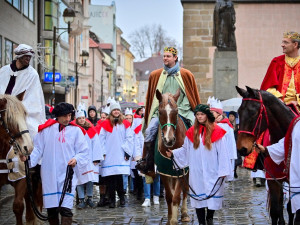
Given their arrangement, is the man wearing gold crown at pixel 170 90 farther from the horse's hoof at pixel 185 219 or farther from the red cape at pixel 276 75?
the red cape at pixel 276 75

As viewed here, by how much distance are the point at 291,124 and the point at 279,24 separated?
26791 mm

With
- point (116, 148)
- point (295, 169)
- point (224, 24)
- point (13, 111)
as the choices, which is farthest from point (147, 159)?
point (224, 24)

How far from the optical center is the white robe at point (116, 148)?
14000 millimetres

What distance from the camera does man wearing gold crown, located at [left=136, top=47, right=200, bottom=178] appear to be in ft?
34.3

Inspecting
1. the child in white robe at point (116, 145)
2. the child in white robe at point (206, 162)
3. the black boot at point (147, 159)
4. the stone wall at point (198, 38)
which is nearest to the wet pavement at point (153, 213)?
the child in white robe at point (116, 145)

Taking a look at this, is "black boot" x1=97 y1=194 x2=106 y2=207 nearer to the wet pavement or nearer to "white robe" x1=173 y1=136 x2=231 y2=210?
the wet pavement

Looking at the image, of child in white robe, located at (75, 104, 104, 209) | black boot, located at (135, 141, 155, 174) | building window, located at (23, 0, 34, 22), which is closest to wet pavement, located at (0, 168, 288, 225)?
child in white robe, located at (75, 104, 104, 209)

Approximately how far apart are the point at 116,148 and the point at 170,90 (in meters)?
3.85

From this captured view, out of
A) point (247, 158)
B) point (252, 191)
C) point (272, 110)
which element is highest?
point (272, 110)

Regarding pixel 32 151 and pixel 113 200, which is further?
pixel 113 200

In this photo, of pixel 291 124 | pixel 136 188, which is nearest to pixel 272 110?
pixel 291 124

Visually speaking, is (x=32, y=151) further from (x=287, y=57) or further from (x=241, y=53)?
(x=241, y=53)

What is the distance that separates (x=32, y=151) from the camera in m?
8.53

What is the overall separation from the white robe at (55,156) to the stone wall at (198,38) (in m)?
23.4
